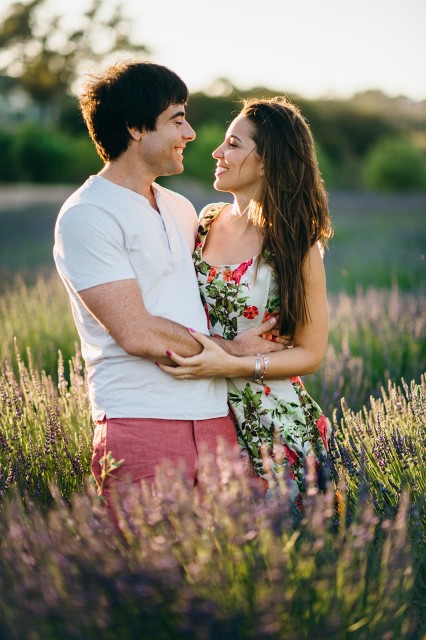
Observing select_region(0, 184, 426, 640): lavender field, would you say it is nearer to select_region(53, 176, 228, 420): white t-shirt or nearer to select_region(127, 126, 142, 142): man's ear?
select_region(53, 176, 228, 420): white t-shirt

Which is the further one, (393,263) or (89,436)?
(393,263)

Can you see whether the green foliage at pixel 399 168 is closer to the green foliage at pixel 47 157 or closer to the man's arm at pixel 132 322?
the green foliage at pixel 47 157

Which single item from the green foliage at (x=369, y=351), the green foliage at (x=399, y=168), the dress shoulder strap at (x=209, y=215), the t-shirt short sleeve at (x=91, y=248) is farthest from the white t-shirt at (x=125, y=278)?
the green foliage at (x=399, y=168)

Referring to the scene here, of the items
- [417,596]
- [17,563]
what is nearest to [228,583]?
[17,563]

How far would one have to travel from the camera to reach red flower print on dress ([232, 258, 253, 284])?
9.50ft

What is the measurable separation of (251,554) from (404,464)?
4.25 ft

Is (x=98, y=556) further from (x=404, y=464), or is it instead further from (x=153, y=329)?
(x=404, y=464)

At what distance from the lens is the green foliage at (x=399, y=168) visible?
28.6m

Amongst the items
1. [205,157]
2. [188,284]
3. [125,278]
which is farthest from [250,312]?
[205,157]

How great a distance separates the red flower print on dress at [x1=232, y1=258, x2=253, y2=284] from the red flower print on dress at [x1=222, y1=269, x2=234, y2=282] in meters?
0.01

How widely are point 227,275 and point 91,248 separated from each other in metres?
0.62

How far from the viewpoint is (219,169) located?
300 cm

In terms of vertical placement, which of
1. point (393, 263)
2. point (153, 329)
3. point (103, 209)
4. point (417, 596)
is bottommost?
point (393, 263)

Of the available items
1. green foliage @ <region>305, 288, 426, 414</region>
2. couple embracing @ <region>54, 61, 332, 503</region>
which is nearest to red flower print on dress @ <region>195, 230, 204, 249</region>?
couple embracing @ <region>54, 61, 332, 503</region>
